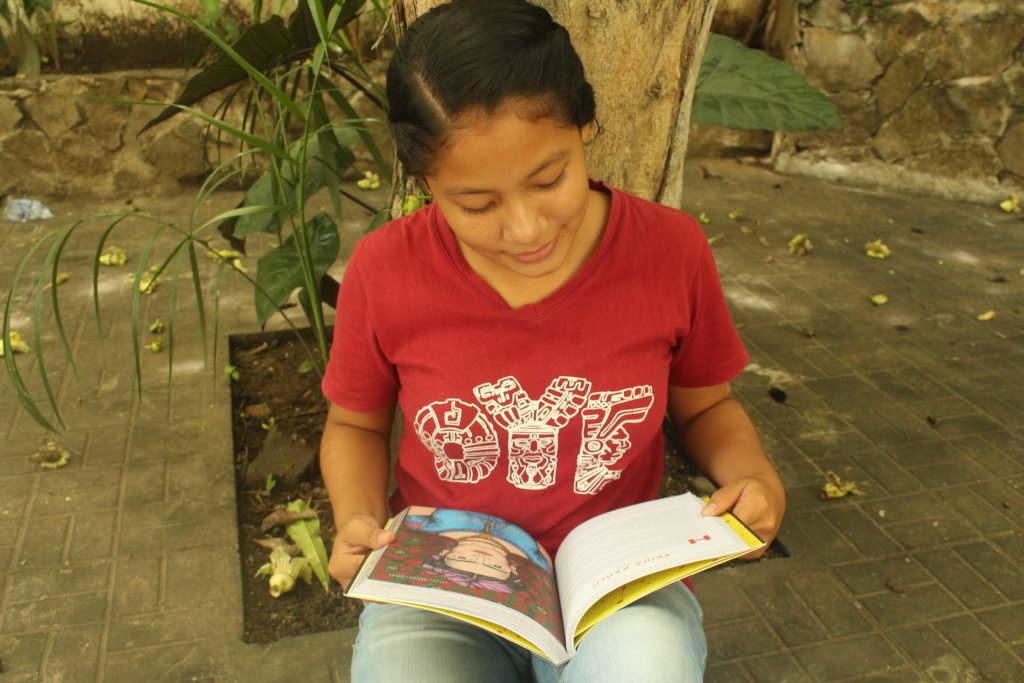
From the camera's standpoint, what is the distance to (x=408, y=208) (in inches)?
80.1

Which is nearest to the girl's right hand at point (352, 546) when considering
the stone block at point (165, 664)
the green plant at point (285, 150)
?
the green plant at point (285, 150)

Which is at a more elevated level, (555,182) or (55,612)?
(555,182)

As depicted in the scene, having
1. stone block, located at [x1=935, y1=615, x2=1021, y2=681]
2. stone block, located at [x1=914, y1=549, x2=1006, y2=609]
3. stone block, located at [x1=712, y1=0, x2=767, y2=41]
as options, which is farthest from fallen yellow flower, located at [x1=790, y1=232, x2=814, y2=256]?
stone block, located at [x1=935, y1=615, x2=1021, y2=681]

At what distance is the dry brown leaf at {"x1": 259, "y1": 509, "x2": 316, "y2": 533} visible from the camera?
7.91ft

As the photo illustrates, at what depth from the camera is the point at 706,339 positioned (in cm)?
144

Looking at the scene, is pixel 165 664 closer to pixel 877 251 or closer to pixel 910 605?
pixel 910 605

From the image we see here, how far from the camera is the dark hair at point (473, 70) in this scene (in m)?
1.08

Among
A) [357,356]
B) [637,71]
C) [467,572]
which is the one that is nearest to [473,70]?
[357,356]

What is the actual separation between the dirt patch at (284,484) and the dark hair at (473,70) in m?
1.26

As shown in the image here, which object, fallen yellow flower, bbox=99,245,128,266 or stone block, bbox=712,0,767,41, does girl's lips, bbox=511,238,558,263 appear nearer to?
fallen yellow flower, bbox=99,245,128,266

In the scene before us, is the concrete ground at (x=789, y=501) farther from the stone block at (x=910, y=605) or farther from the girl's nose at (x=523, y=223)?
the girl's nose at (x=523, y=223)

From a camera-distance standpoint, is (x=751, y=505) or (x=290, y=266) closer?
(x=751, y=505)

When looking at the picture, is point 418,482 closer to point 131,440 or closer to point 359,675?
point 359,675

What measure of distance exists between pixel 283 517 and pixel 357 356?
116 cm
